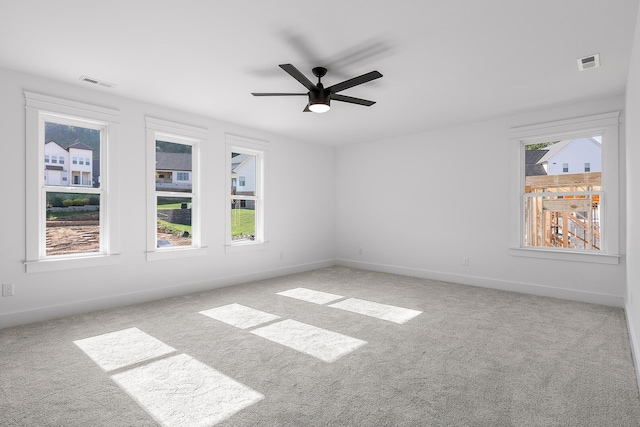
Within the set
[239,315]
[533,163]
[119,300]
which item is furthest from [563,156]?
[119,300]

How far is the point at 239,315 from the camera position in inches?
144

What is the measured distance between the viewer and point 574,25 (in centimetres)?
251

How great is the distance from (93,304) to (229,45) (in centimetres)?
321

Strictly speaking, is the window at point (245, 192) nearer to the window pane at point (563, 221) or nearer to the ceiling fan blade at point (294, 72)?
the ceiling fan blade at point (294, 72)

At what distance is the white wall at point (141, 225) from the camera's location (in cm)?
334

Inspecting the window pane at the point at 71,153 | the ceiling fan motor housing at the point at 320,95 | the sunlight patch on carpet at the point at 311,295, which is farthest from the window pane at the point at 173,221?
the ceiling fan motor housing at the point at 320,95

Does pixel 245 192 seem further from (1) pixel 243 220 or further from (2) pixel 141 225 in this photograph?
(2) pixel 141 225

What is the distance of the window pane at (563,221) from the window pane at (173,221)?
4.85 meters

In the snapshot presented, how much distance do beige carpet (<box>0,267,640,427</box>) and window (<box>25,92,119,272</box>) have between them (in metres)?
0.73

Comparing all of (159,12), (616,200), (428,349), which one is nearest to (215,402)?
(428,349)

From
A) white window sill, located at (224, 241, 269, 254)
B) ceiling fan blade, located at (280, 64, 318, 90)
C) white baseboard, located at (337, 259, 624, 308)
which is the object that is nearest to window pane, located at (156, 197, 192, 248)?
white window sill, located at (224, 241, 269, 254)

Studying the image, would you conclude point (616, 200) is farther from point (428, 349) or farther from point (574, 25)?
point (428, 349)

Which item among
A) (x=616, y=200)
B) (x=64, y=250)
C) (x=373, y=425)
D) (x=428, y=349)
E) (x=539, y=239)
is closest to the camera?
(x=373, y=425)

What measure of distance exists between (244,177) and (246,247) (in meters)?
1.17
